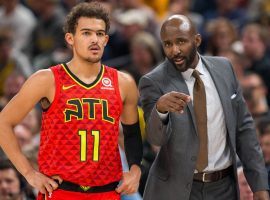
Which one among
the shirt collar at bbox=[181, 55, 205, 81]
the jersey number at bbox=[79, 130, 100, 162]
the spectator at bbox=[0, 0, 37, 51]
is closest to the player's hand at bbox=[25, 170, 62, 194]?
the jersey number at bbox=[79, 130, 100, 162]

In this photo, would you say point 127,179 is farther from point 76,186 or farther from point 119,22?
point 119,22

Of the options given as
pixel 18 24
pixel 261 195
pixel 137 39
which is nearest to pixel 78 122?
pixel 261 195

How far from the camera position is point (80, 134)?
16.1 ft

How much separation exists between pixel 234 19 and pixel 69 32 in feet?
19.5

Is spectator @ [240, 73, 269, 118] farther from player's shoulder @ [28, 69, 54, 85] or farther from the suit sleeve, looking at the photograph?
player's shoulder @ [28, 69, 54, 85]

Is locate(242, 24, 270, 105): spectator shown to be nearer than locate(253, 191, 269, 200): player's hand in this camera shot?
No

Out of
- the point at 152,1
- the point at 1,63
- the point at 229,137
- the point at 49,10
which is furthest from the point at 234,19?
the point at 229,137

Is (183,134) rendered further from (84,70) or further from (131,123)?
(84,70)

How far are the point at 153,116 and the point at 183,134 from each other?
294 millimetres

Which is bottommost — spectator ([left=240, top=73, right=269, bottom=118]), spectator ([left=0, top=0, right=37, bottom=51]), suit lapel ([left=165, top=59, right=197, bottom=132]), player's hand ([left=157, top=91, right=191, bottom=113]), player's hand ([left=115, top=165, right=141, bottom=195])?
player's hand ([left=115, top=165, right=141, bottom=195])

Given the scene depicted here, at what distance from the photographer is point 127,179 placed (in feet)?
16.4

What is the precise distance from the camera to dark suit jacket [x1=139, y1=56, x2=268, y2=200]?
204 inches

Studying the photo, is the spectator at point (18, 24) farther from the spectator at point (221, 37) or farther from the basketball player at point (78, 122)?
the basketball player at point (78, 122)

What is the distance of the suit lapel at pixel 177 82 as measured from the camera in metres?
5.23
